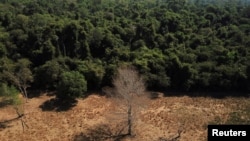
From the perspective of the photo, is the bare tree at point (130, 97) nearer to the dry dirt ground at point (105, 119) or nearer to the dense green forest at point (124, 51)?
the dry dirt ground at point (105, 119)

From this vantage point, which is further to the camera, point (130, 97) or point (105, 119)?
point (105, 119)

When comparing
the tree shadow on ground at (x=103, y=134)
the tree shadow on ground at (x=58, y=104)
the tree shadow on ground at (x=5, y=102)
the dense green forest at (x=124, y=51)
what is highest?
the dense green forest at (x=124, y=51)

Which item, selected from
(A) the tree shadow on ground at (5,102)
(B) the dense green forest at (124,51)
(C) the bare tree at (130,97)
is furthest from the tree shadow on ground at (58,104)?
(C) the bare tree at (130,97)

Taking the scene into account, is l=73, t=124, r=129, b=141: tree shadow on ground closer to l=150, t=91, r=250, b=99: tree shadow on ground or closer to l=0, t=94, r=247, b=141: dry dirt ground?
l=0, t=94, r=247, b=141: dry dirt ground

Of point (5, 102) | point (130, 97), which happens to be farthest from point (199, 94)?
point (5, 102)

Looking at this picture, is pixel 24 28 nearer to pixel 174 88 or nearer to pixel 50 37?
pixel 50 37

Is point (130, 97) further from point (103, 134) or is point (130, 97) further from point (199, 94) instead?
point (199, 94)
